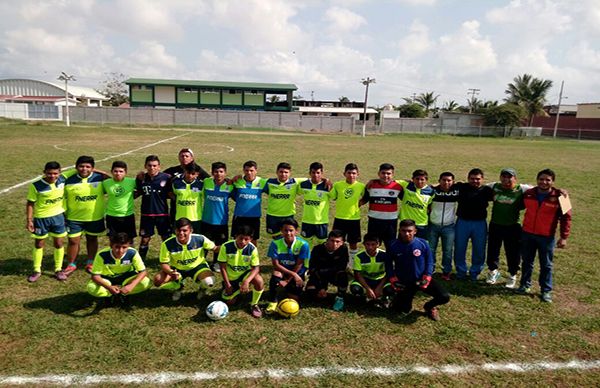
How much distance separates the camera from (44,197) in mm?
6477

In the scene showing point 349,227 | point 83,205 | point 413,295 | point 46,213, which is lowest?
point 413,295

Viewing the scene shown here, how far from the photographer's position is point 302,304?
6047 millimetres

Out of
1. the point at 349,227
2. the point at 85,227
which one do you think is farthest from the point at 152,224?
the point at 349,227

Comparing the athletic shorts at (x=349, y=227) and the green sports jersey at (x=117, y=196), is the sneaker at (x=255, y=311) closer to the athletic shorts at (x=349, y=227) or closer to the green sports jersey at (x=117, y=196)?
the athletic shorts at (x=349, y=227)

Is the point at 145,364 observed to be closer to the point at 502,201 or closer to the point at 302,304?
the point at 302,304

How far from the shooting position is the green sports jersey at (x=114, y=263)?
18.7 feet

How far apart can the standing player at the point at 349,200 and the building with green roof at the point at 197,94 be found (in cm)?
6923

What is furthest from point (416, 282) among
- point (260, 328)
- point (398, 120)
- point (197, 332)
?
point (398, 120)

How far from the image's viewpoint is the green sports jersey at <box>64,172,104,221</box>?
665 centimetres

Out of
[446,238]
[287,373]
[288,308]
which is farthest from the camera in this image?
[446,238]

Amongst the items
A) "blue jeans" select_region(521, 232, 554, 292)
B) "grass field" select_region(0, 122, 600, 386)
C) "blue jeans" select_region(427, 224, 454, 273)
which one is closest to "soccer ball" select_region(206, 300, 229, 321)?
"grass field" select_region(0, 122, 600, 386)

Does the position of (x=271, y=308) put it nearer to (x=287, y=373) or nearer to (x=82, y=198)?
(x=287, y=373)

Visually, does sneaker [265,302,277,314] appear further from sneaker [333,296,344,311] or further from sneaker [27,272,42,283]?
sneaker [27,272,42,283]

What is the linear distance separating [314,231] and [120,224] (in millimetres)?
3254
